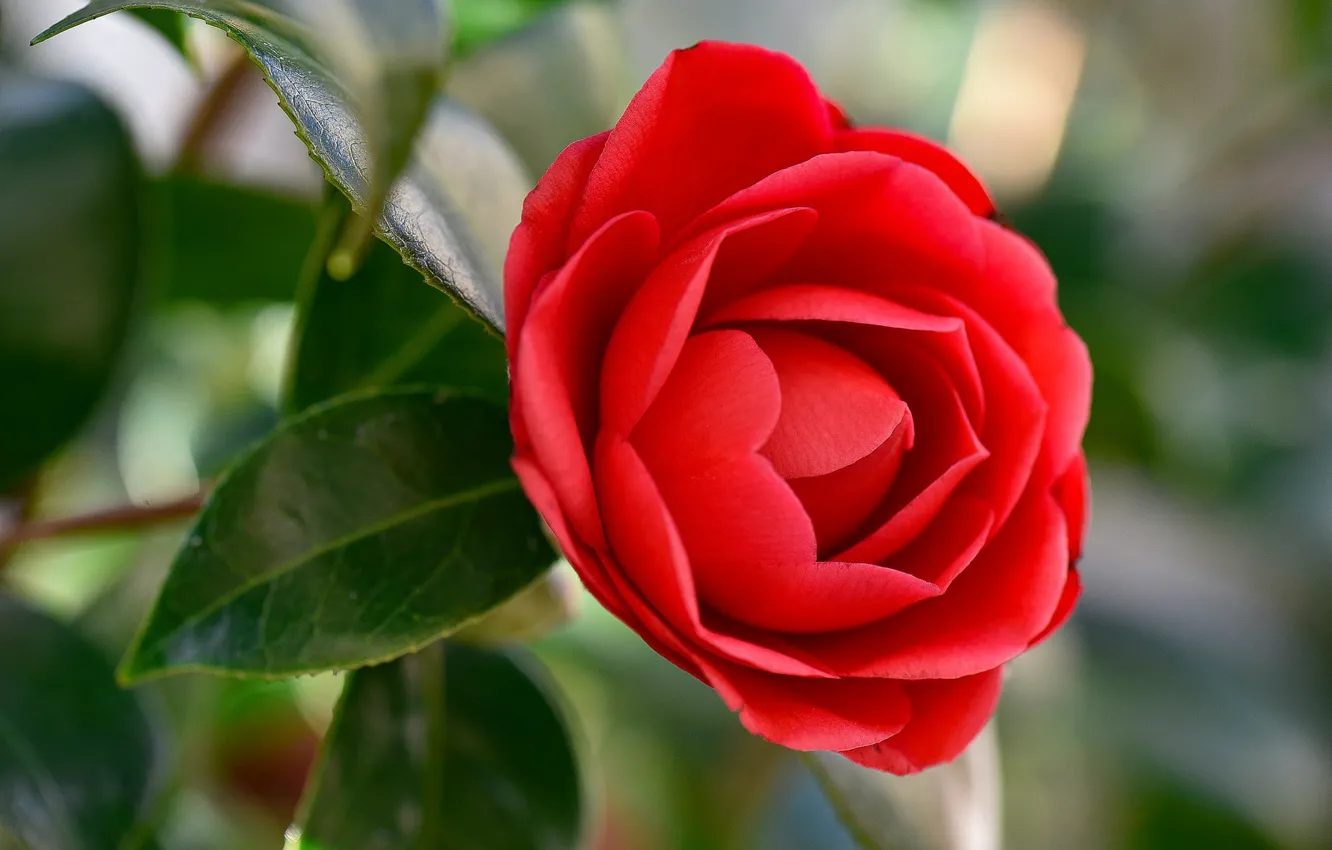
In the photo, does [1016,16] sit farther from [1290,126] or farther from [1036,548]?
[1036,548]

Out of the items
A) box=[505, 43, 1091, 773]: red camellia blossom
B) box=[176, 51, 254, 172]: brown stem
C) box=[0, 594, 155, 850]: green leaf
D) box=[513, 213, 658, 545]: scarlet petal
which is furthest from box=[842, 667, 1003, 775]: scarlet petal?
box=[176, 51, 254, 172]: brown stem

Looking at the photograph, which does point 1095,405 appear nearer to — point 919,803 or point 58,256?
point 919,803

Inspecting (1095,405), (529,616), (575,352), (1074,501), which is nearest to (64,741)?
(529,616)

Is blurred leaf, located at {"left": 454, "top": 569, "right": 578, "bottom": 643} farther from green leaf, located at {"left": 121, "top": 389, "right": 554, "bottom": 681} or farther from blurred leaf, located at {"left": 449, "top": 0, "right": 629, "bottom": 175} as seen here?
A: blurred leaf, located at {"left": 449, "top": 0, "right": 629, "bottom": 175}

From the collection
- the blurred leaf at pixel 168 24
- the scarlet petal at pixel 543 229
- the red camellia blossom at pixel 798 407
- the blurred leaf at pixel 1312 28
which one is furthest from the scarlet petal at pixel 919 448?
the blurred leaf at pixel 1312 28

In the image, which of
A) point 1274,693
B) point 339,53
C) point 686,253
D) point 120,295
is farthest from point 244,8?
point 1274,693

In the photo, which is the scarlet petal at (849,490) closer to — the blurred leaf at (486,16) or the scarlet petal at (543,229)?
the scarlet petal at (543,229)

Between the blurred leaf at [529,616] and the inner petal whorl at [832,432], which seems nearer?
the inner petal whorl at [832,432]
